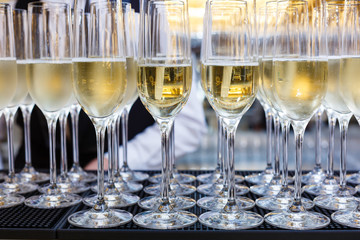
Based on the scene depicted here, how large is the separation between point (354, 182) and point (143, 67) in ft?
2.26

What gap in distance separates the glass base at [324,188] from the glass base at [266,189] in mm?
46

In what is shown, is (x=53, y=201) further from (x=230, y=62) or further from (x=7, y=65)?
(x=230, y=62)

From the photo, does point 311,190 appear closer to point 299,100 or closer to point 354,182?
point 354,182

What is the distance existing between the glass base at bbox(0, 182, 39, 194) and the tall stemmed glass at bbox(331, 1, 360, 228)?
29.3 inches

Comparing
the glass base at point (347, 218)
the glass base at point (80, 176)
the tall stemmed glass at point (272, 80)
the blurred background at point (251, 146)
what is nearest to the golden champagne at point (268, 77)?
the tall stemmed glass at point (272, 80)

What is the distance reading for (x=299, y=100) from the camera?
893 millimetres

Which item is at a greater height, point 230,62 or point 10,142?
point 230,62

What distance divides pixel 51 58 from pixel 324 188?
2.42ft

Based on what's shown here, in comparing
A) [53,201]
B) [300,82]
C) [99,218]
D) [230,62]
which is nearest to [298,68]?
[300,82]

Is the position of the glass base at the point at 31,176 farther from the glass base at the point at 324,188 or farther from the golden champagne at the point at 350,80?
the golden champagne at the point at 350,80

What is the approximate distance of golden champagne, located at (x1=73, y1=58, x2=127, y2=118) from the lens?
0.90 m

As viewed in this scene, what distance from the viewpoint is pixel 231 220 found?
2.90 feet

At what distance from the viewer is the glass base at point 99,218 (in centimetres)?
85

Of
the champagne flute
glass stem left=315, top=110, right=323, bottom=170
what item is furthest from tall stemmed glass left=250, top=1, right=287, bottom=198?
the champagne flute
